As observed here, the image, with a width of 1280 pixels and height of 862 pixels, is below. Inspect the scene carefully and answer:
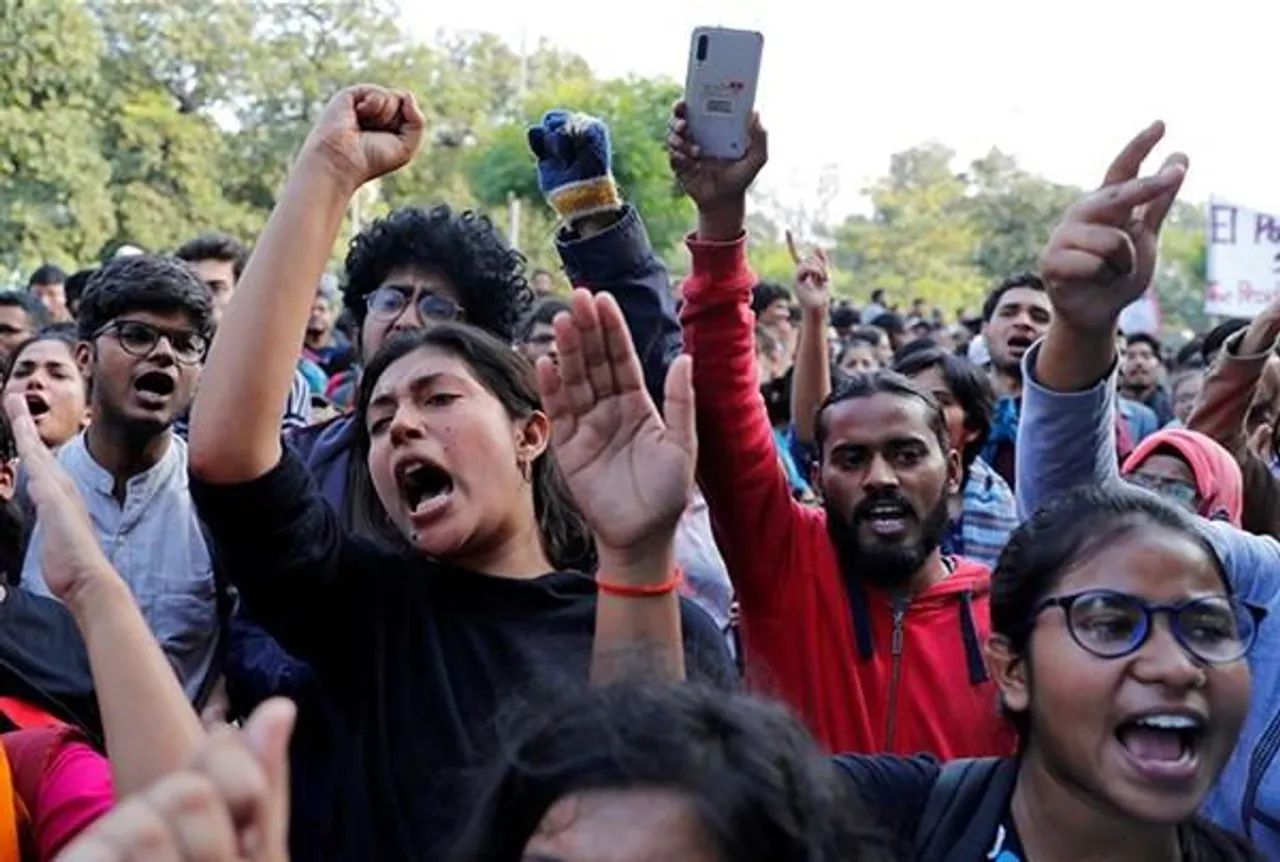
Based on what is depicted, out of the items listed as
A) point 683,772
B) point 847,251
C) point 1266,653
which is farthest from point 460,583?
point 847,251

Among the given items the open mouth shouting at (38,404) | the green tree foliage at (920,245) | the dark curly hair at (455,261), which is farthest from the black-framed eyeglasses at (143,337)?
the green tree foliage at (920,245)

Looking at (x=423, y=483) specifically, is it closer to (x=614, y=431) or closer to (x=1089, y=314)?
(x=614, y=431)

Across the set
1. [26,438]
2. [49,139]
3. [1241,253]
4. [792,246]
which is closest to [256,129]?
[49,139]

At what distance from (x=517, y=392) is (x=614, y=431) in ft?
1.44

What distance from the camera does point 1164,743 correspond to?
2039mm

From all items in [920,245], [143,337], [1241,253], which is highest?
[143,337]

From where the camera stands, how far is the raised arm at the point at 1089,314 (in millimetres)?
2338

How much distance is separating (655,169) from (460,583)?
2220 centimetres

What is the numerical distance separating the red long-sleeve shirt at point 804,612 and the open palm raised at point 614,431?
27.9 inches

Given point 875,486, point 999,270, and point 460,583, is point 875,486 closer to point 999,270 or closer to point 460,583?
point 460,583

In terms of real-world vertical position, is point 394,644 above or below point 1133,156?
below

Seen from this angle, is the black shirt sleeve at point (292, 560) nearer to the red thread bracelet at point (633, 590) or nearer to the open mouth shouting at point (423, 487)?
the open mouth shouting at point (423, 487)

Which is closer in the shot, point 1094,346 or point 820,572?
point 1094,346

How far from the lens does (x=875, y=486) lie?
3.18 m
